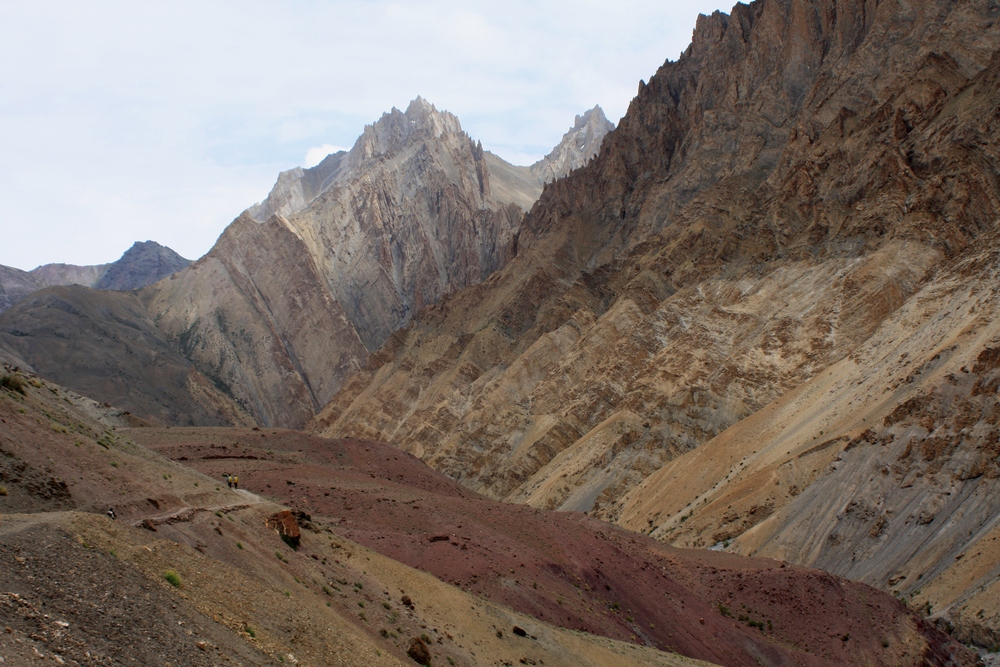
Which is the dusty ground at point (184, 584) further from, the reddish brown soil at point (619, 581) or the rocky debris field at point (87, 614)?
the reddish brown soil at point (619, 581)

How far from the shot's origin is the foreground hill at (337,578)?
1321 cm

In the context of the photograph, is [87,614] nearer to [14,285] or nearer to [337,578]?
[337,578]

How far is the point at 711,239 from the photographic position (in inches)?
3334

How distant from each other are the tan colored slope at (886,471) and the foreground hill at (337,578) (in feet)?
16.5

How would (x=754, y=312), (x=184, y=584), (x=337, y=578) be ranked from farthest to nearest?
(x=754, y=312)
(x=337, y=578)
(x=184, y=584)

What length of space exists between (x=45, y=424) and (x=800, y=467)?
37.3 metres

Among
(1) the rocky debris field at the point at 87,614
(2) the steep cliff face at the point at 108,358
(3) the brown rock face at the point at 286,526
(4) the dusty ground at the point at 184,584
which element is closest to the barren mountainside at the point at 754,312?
(4) the dusty ground at the point at 184,584

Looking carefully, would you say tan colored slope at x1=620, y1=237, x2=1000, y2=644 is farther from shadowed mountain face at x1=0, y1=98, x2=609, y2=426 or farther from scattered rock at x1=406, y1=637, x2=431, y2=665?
shadowed mountain face at x1=0, y1=98, x2=609, y2=426

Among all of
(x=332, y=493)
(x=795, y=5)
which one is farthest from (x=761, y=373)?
(x=795, y=5)

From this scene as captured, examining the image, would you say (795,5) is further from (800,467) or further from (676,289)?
(800,467)

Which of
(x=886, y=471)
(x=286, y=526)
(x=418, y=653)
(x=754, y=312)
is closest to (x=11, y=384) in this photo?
(x=286, y=526)

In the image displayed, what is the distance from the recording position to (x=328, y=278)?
160 metres

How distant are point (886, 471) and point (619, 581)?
16816 mm

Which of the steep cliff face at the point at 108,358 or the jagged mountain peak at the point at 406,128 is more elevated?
the jagged mountain peak at the point at 406,128
